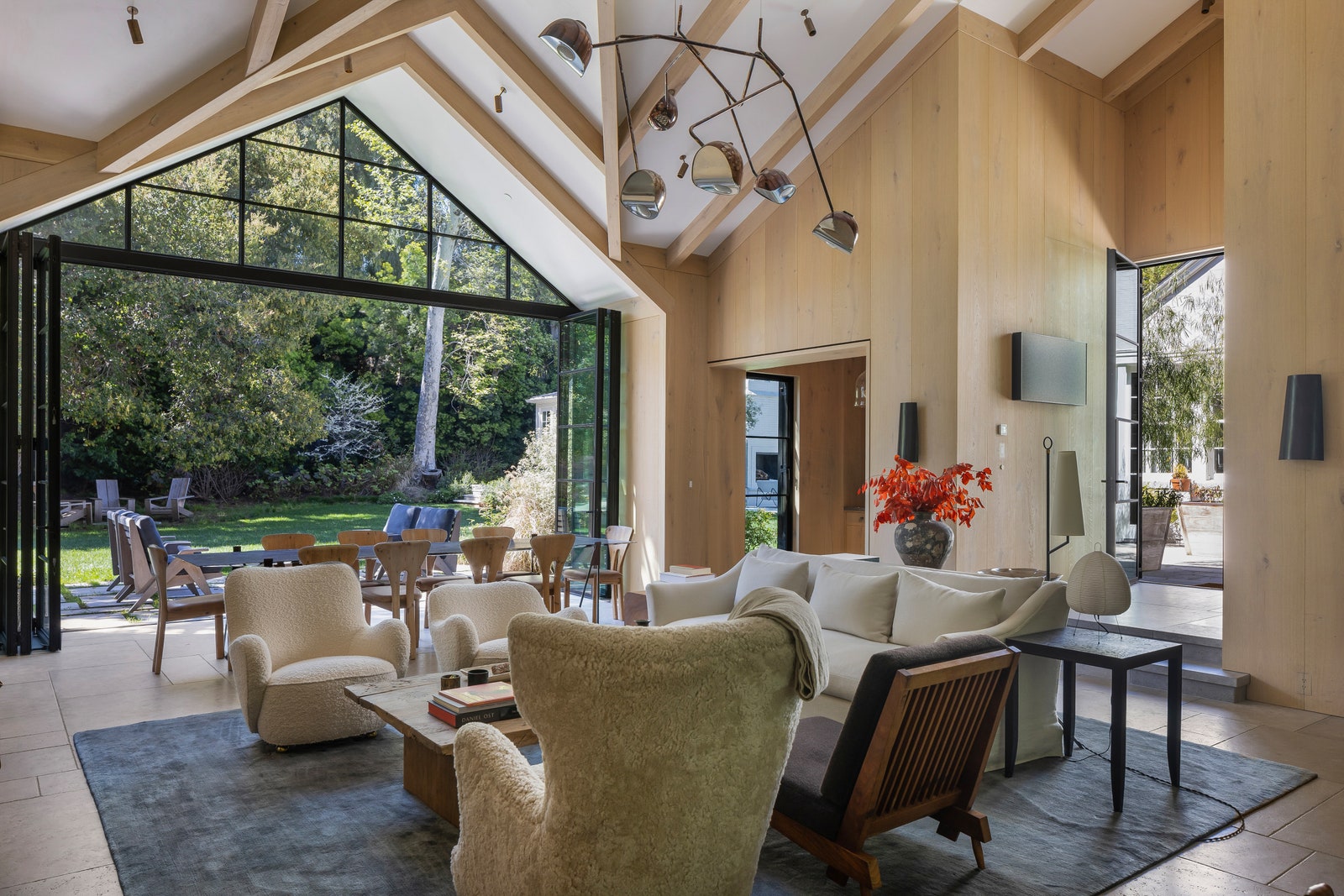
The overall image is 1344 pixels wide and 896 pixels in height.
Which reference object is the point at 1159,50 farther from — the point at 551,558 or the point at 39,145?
the point at 39,145

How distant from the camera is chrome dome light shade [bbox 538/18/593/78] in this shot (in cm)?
340

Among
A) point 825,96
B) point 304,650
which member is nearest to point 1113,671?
point 304,650

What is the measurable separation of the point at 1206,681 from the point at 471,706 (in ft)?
13.5

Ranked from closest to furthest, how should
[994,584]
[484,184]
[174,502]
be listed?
[994,584] < [484,184] < [174,502]

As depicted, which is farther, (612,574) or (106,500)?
(106,500)

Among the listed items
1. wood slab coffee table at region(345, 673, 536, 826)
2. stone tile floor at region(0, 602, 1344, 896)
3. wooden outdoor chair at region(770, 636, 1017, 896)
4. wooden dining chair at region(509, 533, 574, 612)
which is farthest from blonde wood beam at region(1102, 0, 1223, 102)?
wood slab coffee table at region(345, 673, 536, 826)

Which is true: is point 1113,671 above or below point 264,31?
below

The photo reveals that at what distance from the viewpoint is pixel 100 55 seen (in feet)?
16.6

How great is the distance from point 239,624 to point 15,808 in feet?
3.41

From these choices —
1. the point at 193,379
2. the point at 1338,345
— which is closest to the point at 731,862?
the point at 1338,345

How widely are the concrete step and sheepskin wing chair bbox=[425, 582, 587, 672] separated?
11.2 ft

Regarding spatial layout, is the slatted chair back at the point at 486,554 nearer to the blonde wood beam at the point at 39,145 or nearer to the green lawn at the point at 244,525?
the blonde wood beam at the point at 39,145

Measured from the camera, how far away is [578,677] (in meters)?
1.75

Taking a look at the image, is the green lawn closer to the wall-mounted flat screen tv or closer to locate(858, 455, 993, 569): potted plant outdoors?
the wall-mounted flat screen tv
